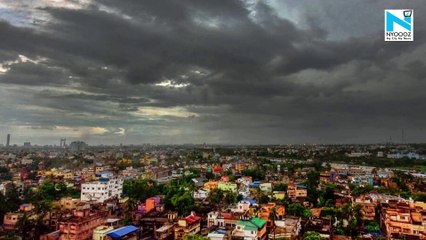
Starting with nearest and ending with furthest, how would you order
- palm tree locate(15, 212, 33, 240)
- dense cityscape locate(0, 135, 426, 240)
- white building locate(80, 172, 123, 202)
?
palm tree locate(15, 212, 33, 240)
dense cityscape locate(0, 135, 426, 240)
white building locate(80, 172, 123, 202)

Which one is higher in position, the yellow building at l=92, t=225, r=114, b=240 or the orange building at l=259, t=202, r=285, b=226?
the orange building at l=259, t=202, r=285, b=226

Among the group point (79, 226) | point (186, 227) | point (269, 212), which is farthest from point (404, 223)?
point (79, 226)

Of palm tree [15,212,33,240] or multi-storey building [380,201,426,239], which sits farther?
multi-storey building [380,201,426,239]

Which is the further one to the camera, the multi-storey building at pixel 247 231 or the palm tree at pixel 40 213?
the palm tree at pixel 40 213

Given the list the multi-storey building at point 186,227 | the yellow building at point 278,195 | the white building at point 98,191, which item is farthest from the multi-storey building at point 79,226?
the yellow building at point 278,195

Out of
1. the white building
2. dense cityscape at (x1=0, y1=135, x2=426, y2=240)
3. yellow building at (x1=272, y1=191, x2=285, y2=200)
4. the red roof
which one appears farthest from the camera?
the white building

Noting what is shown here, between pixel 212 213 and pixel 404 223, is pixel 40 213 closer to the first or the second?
pixel 212 213

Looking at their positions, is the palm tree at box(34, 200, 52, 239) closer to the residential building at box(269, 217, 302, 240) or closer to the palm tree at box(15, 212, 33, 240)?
the palm tree at box(15, 212, 33, 240)

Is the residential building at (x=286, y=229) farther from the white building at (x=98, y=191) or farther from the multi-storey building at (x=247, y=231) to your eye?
the white building at (x=98, y=191)

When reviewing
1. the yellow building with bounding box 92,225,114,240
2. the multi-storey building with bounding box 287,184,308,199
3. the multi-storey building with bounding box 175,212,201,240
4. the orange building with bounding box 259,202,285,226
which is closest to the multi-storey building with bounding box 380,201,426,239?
the orange building with bounding box 259,202,285,226

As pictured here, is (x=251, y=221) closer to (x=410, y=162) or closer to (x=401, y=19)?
(x=401, y=19)
